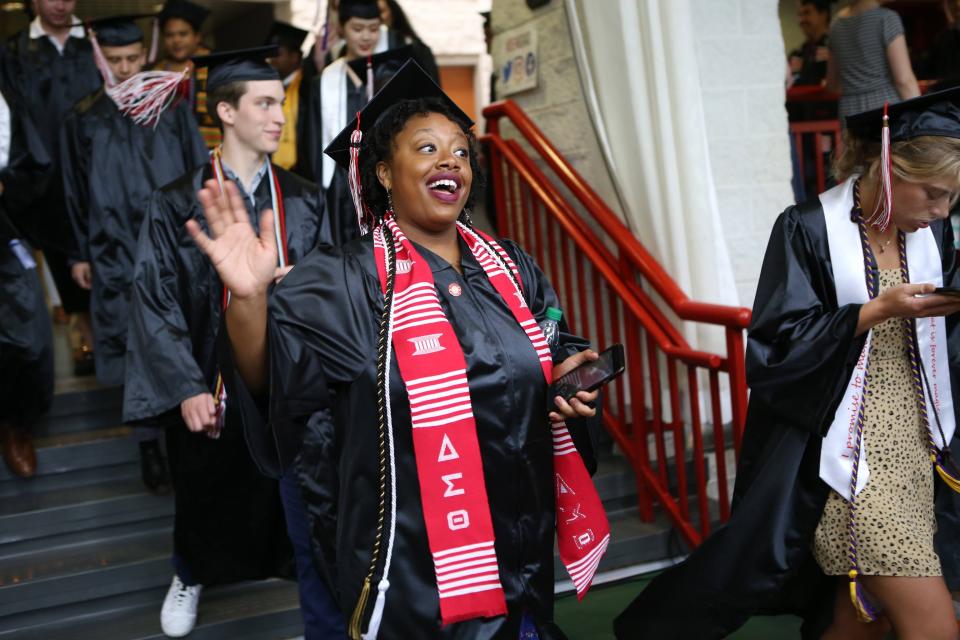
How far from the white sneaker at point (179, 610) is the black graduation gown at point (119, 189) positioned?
Answer: 987mm

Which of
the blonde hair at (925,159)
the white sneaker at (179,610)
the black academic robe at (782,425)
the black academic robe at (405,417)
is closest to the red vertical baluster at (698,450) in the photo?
the black academic robe at (782,425)

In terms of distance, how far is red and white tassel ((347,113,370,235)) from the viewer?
2293mm

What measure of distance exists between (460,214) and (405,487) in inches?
27.5

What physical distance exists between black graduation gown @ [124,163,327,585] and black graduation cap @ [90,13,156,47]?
1.43 m

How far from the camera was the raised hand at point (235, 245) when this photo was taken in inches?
75.4

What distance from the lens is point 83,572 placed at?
356cm

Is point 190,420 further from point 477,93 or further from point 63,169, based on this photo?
point 477,93

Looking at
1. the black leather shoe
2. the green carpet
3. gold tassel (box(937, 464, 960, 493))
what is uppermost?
gold tassel (box(937, 464, 960, 493))

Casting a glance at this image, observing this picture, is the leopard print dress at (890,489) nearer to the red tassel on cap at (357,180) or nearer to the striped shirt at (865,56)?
the red tassel on cap at (357,180)

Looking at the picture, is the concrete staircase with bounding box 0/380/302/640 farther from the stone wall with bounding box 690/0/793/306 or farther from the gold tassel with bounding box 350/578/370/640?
the stone wall with bounding box 690/0/793/306

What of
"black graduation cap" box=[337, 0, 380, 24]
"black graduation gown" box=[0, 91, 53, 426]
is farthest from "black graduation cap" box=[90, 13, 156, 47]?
"black graduation cap" box=[337, 0, 380, 24]

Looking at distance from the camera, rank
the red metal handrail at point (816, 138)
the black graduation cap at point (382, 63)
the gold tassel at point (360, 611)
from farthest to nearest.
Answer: the red metal handrail at point (816, 138), the black graduation cap at point (382, 63), the gold tassel at point (360, 611)

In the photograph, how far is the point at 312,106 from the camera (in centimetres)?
464

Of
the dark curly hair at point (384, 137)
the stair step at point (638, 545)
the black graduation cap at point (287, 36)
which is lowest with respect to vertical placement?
the stair step at point (638, 545)
